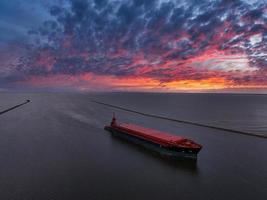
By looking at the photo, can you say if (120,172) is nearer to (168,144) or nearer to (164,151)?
(164,151)

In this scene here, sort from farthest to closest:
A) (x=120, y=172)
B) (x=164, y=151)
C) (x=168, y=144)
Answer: (x=164, y=151) → (x=168, y=144) → (x=120, y=172)

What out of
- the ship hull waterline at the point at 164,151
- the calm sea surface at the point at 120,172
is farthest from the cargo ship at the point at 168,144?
the calm sea surface at the point at 120,172

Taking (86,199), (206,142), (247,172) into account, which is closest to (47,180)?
(86,199)

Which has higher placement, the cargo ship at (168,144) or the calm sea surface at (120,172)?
the cargo ship at (168,144)

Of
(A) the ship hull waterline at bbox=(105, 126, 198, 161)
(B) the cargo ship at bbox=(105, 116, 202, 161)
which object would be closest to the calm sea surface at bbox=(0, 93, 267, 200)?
(A) the ship hull waterline at bbox=(105, 126, 198, 161)

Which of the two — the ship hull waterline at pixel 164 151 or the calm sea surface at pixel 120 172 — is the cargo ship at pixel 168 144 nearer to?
the ship hull waterline at pixel 164 151

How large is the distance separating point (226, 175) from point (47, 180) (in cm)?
2453

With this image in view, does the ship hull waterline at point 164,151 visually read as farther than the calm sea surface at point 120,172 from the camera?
Yes

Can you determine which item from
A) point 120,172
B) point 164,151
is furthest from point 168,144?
→ point 120,172

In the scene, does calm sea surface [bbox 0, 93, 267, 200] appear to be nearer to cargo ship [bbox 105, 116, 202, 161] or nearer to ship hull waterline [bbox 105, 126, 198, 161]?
ship hull waterline [bbox 105, 126, 198, 161]

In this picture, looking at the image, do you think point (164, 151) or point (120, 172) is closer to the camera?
point (120, 172)

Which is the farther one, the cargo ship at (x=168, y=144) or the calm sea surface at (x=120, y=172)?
the cargo ship at (x=168, y=144)

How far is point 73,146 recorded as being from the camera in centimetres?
4650

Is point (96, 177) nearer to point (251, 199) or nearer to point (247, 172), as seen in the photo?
point (251, 199)
